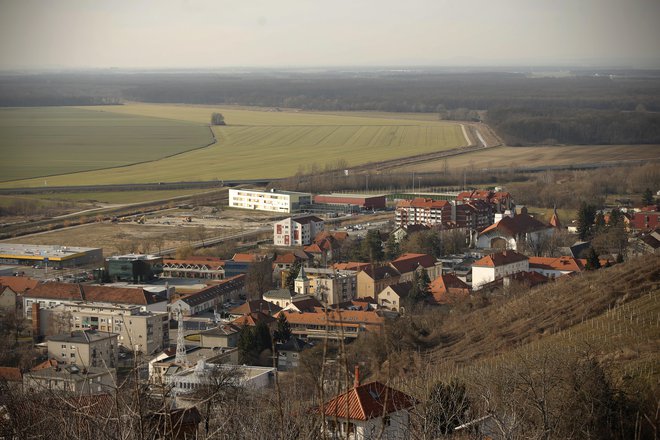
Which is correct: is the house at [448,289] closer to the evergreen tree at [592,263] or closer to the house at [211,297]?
the evergreen tree at [592,263]

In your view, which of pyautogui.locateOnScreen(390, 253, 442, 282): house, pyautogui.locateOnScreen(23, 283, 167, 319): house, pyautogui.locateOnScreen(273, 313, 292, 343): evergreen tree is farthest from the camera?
pyautogui.locateOnScreen(390, 253, 442, 282): house

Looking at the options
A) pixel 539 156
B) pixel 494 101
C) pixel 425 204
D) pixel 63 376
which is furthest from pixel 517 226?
pixel 494 101

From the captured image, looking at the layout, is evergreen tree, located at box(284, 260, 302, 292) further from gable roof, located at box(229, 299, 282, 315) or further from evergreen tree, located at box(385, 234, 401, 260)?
evergreen tree, located at box(385, 234, 401, 260)

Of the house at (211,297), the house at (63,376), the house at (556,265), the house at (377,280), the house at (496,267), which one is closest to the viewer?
the house at (63,376)

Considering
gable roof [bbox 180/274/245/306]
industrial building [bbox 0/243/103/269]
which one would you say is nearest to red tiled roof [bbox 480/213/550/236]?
gable roof [bbox 180/274/245/306]

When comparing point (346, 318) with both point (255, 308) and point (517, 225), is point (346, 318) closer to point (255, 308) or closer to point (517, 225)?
point (255, 308)

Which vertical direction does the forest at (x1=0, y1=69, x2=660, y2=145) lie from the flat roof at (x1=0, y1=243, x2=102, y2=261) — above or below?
below

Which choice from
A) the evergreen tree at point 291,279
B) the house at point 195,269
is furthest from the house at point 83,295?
the house at point 195,269
